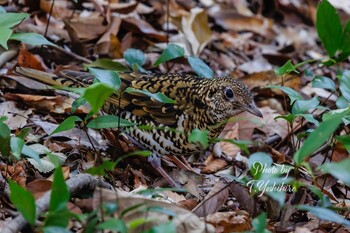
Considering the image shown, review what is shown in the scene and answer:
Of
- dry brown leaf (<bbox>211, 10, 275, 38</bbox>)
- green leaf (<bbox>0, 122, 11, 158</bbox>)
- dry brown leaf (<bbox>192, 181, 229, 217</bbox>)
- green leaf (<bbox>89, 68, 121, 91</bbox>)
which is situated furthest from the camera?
dry brown leaf (<bbox>211, 10, 275, 38</bbox>)

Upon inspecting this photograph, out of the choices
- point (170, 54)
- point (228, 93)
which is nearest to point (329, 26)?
point (228, 93)

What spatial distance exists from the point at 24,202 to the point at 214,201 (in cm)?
154

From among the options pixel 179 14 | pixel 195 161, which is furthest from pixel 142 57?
pixel 179 14

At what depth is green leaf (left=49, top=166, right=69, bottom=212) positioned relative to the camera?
2.99 metres

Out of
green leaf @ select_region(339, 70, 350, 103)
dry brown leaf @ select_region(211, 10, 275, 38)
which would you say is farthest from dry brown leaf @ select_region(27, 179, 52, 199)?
dry brown leaf @ select_region(211, 10, 275, 38)

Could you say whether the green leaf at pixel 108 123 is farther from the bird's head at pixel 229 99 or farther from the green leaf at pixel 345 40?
the green leaf at pixel 345 40

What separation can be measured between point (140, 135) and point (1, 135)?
1.51 m

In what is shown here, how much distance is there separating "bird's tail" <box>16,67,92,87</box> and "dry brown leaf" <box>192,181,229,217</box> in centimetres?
141

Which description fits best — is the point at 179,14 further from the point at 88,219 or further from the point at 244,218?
the point at 88,219

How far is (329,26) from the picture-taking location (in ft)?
16.0

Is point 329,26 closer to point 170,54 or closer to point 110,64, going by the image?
point 170,54

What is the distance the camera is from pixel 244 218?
3.88 metres

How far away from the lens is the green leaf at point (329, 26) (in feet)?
15.8

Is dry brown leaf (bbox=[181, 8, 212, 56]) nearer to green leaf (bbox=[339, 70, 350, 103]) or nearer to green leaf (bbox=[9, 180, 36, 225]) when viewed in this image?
green leaf (bbox=[339, 70, 350, 103])
